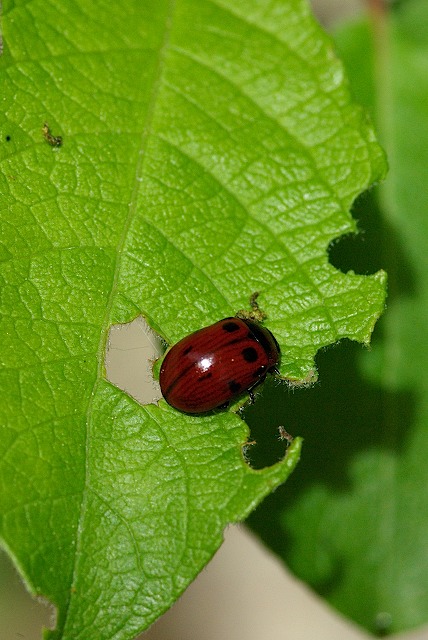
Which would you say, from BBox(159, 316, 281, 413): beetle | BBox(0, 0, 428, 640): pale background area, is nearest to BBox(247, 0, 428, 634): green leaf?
BBox(159, 316, 281, 413): beetle

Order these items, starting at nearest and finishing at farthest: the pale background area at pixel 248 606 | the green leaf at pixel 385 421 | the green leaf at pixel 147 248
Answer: the green leaf at pixel 147 248
the green leaf at pixel 385 421
the pale background area at pixel 248 606

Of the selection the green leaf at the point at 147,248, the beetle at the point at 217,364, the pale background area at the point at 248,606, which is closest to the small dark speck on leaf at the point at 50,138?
the green leaf at the point at 147,248

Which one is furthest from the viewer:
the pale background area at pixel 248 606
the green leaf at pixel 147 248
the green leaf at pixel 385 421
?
the pale background area at pixel 248 606

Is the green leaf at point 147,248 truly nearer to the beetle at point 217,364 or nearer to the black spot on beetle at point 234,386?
the beetle at point 217,364

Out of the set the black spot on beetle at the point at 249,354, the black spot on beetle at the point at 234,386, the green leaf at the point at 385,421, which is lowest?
the black spot on beetle at the point at 234,386

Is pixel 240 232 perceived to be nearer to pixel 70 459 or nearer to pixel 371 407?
pixel 70 459

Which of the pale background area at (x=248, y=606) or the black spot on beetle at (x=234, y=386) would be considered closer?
the black spot on beetle at (x=234, y=386)
